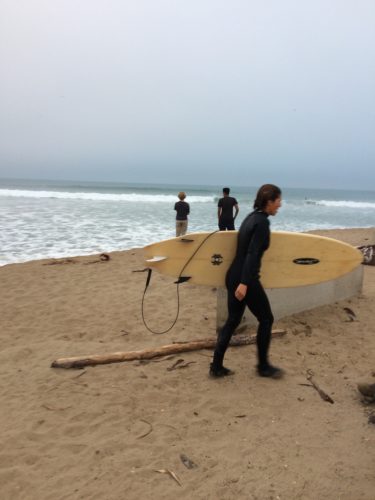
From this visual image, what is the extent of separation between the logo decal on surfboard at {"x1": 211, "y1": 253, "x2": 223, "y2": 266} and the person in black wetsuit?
659 mm

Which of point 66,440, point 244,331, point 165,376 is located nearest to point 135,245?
point 244,331

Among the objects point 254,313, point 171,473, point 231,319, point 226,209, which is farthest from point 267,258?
point 226,209

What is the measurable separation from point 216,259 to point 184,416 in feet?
4.87

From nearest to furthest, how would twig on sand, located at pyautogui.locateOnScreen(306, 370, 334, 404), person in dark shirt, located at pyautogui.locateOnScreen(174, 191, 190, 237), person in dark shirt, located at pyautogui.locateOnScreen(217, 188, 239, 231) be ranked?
twig on sand, located at pyautogui.locateOnScreen(306, 370, 334, 404)
person in dark shirt, located at pyautogui.locateOnScreen(217, 188, 239, 231)
person in dark shirt, located at pyautogui.locateOnScreen(174, 191, 190, 237)

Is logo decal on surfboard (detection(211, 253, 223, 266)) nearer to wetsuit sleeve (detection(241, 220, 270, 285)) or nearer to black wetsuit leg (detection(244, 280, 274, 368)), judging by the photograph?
black wetsuit leg (detection(244, 280, 274, 368))

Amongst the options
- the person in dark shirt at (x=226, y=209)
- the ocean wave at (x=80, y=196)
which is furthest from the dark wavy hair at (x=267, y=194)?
the ocean wave at (x=80, y=196)

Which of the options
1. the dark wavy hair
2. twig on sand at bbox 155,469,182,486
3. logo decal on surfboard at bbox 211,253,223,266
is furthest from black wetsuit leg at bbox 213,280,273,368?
twig on sand at bbox 155,469,182,486

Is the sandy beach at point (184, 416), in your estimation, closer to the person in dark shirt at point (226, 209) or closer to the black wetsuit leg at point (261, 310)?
the black wetsuit leg at point (261, 310)

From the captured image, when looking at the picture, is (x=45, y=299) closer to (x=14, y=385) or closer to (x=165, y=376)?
(x=14, y=385)

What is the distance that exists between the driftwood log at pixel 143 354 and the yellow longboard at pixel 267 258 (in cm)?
60

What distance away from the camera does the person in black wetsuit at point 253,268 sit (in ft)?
9.77

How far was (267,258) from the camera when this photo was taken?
3.91 m

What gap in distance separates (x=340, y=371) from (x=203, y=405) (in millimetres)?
1330

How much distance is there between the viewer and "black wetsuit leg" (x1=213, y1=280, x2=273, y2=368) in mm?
3126
